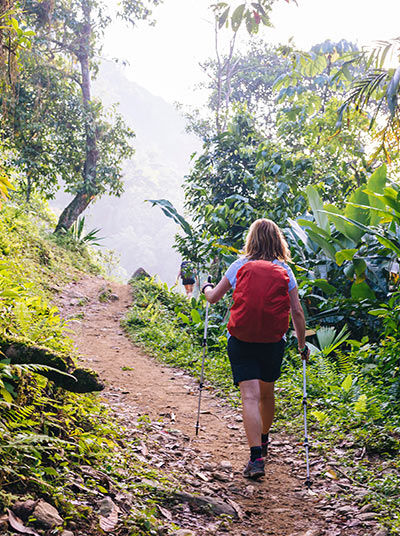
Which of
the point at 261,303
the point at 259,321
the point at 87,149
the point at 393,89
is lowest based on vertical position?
the point at 259,321

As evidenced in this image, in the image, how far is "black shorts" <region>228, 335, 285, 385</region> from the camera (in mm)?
3707

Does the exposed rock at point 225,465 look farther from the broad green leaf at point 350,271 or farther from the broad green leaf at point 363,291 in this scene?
the broad green leaf at point 350,271

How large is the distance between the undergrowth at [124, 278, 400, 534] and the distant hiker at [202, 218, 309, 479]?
77 centimetres

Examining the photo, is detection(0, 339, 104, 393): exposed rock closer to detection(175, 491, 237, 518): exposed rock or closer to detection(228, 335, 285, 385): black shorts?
detection(175, 491, 237, 518): exposed rock

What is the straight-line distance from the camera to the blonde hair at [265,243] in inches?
151

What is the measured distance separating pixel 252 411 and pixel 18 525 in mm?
1982

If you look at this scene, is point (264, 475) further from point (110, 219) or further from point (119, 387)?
point (110, 219)

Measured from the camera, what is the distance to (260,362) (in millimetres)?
3766

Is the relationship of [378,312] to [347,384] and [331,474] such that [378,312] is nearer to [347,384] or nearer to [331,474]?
[347,384]

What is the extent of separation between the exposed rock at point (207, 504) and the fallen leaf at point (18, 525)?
113 cm

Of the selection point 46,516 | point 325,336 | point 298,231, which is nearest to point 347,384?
point 325,336

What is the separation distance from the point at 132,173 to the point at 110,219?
27.6 feet

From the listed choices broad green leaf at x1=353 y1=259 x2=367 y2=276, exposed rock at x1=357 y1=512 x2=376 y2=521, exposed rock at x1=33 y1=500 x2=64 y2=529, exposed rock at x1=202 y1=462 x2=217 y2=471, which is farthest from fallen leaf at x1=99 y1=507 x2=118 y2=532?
broad green leaf at x1=353 y1=259 x2=367 y2=276

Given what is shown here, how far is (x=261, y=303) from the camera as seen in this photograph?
11.6 ft
